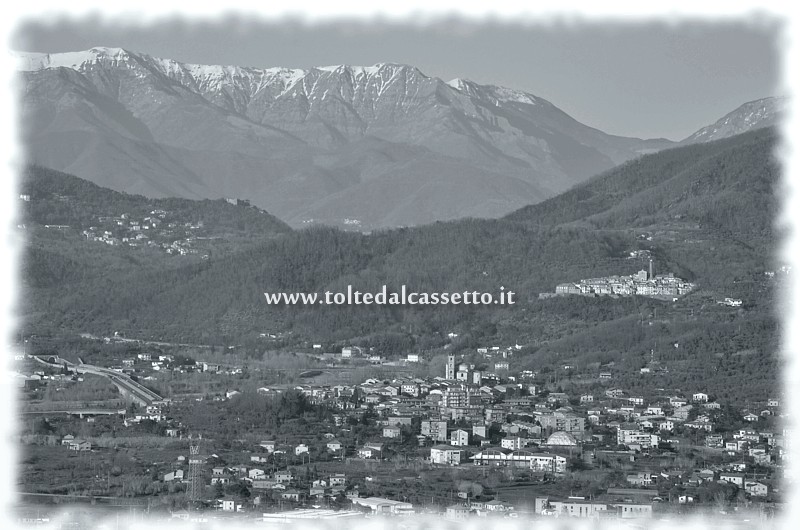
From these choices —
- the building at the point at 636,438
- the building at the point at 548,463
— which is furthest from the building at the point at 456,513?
the building at the point at 636,438

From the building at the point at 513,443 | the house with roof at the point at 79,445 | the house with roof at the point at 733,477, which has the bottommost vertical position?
the house with roof at the point at 733,477

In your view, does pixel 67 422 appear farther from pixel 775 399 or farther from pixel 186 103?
pixel 186 103

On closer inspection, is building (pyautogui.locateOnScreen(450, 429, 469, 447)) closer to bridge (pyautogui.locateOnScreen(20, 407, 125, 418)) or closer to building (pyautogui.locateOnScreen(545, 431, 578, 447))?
building (pyautogui.locateOnScreen(545, 431, 578, 447))

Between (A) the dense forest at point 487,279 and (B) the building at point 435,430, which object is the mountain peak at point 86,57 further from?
(B) the building at point 435,430

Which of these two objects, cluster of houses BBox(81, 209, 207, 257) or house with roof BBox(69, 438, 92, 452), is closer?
house with roof BBox(69, 438, 92, 452)

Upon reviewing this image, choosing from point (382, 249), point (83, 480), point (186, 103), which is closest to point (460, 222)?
Answer: point (382, 249)

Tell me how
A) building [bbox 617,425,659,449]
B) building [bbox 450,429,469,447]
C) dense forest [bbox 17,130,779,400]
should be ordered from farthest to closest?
dense forest [bbox 17,130,779,400], building [bbox 617,425,659,449], building [bbox 450,429,469,447]

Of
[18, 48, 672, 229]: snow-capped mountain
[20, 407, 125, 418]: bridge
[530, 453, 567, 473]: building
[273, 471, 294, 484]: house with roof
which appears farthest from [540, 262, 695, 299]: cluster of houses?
[18, 48, 672, 229]: snow-capped mountain
